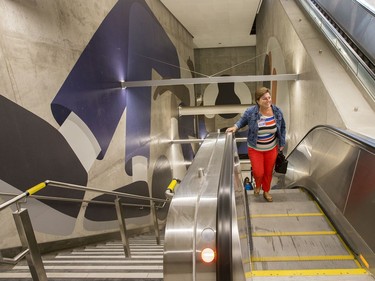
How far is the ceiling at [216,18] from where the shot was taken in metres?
9.46

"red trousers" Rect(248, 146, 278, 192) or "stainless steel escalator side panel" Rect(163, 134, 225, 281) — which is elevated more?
"red trousers" Rect(248, 146, 278, 192)

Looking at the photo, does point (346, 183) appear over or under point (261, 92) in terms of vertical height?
under

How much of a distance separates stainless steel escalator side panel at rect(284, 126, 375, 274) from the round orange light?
5.14 feet

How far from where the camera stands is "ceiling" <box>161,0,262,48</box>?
946 cm

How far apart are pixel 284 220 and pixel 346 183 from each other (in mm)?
717

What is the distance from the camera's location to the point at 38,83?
3502 millimetres

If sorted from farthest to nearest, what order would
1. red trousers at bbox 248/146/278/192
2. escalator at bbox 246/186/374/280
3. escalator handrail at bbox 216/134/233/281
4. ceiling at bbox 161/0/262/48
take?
ceiling at bbox 161/0/262/48
red trousers at bbox 248/146/278/192
escalator at bbox 246/186/374/280
escalator handrail at bbox 216/134/233/281

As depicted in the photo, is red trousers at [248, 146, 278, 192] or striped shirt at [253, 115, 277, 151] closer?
striped shirt at [253, 115, 277, 151]

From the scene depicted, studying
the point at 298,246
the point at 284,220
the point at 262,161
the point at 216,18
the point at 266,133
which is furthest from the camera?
the point at 216,18

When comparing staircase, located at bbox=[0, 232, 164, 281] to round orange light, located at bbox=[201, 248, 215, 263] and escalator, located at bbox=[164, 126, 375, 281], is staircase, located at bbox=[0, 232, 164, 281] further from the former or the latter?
round orange light, located at bbox=[201, 248, 215, 263]

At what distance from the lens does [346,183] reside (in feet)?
7.84

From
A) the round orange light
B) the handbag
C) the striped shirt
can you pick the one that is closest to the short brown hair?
the striped shirt

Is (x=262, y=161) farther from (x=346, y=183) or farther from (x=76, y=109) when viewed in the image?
(x=76, y=109)

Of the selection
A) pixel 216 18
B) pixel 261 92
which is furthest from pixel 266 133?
pixel 216 18
